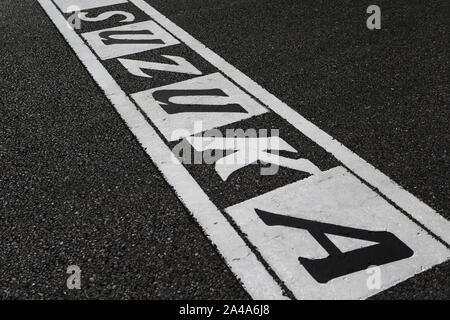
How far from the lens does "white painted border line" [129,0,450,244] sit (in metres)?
3.44

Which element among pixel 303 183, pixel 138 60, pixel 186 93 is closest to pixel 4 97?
pixel 138 60

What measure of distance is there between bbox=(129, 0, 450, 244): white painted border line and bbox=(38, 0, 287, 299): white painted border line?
1098mm

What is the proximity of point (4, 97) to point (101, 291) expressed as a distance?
3125 mm

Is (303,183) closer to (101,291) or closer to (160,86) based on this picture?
(101,291)

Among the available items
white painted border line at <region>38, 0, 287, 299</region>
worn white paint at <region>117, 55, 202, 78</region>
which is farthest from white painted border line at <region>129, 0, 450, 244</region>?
white painted border line at <region>38, 0, 287, 299</region>

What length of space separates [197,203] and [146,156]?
0.78 m

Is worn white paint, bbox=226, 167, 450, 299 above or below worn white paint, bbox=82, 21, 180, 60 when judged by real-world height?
below

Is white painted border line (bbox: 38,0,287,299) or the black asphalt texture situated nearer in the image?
white painted border line (bbox: 38,0,287,299)

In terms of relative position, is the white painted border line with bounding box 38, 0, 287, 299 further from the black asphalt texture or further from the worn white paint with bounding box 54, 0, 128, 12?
the worn white paint with bounding box 54, 0, 128, 12

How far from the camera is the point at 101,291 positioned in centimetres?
309

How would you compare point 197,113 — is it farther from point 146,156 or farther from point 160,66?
point 160,66

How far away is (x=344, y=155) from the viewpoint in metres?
4.11

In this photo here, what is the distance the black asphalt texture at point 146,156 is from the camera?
Result: 10.6 feet

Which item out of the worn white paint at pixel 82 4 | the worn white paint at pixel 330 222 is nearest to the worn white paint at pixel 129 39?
the worn white paint at pixel 82 4
